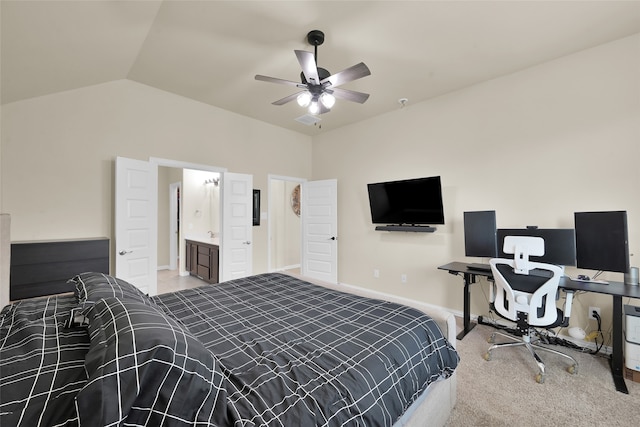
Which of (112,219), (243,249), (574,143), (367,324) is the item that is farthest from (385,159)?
(112,219)

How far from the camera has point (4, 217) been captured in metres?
1.68

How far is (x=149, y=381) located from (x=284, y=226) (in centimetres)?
593

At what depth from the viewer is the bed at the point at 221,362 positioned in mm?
806

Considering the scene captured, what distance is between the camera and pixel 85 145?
3002mm

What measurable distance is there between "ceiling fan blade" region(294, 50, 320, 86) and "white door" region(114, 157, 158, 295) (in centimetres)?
234

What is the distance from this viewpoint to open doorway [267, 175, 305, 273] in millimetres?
6523

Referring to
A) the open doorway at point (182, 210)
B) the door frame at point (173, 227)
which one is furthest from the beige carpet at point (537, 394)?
the door frame at point (173, 227)

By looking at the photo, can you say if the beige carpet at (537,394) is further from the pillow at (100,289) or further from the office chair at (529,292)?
the pillow at (100,289)

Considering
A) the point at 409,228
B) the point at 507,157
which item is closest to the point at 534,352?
the point at 409,228

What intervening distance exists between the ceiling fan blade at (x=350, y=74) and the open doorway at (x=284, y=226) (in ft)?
14.2

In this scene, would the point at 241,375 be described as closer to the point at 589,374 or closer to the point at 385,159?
the point at 589,374

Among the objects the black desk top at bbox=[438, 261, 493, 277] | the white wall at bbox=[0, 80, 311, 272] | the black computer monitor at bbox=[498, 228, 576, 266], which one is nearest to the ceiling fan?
the white wall at bbox=[0, 80, 311, 272]

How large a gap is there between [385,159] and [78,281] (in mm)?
3841

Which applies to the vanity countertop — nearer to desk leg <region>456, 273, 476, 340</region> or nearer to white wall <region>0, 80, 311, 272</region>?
white wall <region>0, 80, 311, 272</region>
